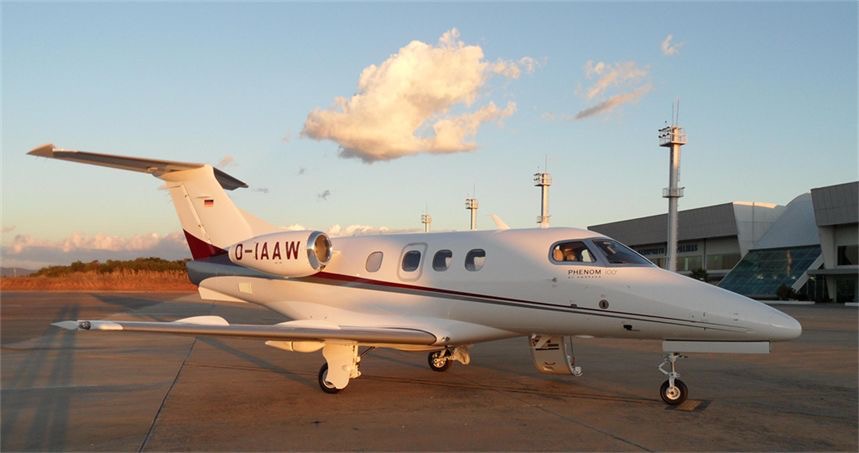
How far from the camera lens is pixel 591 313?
9.80 meters

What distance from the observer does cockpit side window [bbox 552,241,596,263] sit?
10.1 m

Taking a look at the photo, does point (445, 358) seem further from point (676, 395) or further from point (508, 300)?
point (676, 395)

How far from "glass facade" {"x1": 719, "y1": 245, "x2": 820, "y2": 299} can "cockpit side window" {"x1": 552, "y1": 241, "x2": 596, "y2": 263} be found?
181 feet

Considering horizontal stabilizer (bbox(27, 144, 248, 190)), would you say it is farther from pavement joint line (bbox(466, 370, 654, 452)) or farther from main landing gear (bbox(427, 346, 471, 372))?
pavement joint line (bbox(466, 370, 654, 452))

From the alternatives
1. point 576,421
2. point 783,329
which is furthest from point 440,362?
point 783,329

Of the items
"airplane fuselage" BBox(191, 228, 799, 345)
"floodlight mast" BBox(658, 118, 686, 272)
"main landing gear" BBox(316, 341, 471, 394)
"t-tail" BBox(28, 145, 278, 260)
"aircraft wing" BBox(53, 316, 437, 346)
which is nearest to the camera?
"airplane fuselage" BBox(191, 228, 799, 345)

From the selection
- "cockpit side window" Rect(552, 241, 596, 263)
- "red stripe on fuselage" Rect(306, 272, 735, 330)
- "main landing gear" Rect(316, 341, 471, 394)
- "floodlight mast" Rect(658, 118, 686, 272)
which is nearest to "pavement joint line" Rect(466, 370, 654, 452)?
"red stripe on fuselage" Rect(306, 272, 735, 330)

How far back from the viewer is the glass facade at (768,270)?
197 ft

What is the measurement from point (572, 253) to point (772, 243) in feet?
215

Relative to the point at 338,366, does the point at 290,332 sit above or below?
above

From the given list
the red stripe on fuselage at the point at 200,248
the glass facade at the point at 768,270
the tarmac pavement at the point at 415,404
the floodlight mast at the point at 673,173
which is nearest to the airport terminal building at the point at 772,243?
the glass facade at the point at 768,270

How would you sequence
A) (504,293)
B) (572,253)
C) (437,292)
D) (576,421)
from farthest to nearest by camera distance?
(437,292), (504,293), (572,253), (576,421)

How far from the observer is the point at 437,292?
11.0 meters

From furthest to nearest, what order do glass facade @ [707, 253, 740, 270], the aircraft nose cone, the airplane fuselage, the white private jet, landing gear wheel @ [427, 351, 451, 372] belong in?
glass facade @ [707, 253, 740, 270]
landing gear wheel @ [427, 351, 451, 372]
the white private jet
the airplane fuselage
the aircraft nose cone
